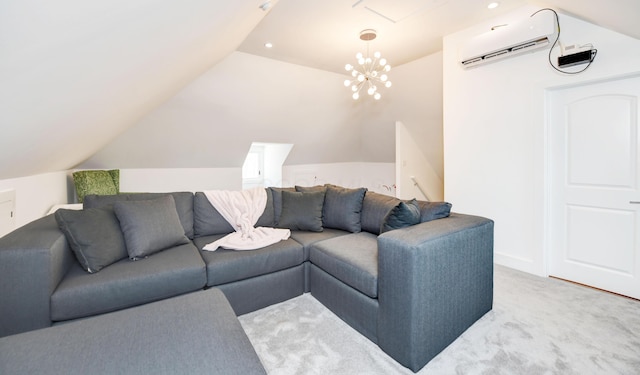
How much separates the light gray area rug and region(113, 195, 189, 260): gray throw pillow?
86 cm

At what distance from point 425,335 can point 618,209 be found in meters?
2.28

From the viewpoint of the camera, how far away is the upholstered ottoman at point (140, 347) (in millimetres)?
986

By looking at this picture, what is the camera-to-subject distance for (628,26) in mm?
2182

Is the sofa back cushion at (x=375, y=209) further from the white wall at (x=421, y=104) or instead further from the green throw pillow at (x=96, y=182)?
the green throw pillow at (x=96, y=182)

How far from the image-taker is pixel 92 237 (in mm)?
1973

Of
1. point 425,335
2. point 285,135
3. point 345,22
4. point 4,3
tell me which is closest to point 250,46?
point 345,22

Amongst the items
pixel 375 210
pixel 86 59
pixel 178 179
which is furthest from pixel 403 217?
pixel 178 179

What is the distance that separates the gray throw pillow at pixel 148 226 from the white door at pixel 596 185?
3.56 m

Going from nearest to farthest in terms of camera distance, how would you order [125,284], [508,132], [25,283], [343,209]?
[25,283] < [125,284] < [343,209] < [508,132]

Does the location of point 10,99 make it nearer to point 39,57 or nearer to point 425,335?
point 39,57

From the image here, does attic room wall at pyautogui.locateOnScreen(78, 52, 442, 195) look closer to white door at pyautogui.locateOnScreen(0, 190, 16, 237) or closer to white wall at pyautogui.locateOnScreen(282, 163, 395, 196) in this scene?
white wall at pyautogui.locateOnScreen(282, 163, 395, 196)

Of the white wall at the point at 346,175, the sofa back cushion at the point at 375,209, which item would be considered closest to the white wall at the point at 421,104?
the white wall at the point at 346,175

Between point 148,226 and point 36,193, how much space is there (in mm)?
1502

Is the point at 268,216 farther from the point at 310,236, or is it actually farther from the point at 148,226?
the point at 148,226
